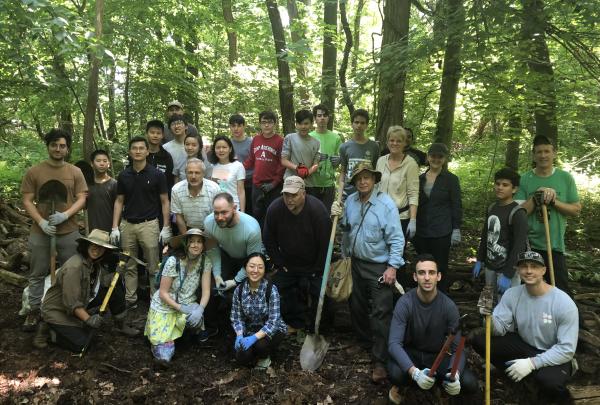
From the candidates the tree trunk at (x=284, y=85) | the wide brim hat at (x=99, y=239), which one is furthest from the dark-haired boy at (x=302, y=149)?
the tree trunk at (x=284, y=85)

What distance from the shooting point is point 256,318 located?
4820 mm

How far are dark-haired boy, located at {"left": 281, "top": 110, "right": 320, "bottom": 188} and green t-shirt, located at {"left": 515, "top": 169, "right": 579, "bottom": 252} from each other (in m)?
2.76

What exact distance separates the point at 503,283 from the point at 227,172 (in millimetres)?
3748

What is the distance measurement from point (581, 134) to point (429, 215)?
8050 mm

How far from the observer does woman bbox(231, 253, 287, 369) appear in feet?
14.9

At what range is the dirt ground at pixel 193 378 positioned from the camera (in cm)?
403

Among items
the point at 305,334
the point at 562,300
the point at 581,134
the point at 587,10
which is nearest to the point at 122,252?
the point at 305,334

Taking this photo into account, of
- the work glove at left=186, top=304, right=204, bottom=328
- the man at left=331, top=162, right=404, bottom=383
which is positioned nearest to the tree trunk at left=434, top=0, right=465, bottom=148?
the man at left=331, top=162, right=404, bottom=383

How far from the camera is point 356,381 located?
4.41m

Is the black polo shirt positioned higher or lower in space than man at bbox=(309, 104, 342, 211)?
lower

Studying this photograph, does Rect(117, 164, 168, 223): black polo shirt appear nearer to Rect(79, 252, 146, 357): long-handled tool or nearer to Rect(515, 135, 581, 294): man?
Rect(79, 252, 146, 357): long-handled tool

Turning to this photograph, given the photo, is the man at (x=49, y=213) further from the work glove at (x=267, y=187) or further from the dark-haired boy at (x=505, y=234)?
the dark-haired boy at (x=505, y=234)

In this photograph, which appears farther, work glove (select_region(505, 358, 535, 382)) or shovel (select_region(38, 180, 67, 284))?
shovel (select_region(38, 180, 67, 284))

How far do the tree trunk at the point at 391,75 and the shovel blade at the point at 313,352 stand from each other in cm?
341
